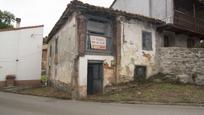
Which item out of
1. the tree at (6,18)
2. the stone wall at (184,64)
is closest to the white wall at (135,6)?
the stone wall at (184,64)

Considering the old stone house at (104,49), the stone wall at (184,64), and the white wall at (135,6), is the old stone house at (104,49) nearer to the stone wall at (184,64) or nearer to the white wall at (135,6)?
the stone wall at (184,64)

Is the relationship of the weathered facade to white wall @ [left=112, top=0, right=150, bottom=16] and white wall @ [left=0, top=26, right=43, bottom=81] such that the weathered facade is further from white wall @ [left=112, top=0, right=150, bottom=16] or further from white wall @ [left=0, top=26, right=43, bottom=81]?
white wall @ [left=0, top=26, right=43, bottom=81]

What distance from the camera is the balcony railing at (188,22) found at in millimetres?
21958

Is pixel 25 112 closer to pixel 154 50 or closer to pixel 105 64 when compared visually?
pixel 105 64

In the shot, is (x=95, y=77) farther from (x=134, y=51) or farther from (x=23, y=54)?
(x=23, y=54)

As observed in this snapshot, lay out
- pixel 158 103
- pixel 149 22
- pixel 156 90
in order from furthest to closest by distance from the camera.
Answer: pixel 149 22 → pixel 156 90 → pixel 158 103

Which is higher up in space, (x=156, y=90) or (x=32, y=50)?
(x=32, y=50)

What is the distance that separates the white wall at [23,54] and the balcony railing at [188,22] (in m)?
14.4

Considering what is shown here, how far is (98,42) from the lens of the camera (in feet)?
57.9

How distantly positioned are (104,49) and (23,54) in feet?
46.0

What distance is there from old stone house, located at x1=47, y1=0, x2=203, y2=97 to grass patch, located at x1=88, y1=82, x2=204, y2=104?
92 cm

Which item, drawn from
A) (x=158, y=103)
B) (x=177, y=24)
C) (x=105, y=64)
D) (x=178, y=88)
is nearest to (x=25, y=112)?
(x=158, y=103)

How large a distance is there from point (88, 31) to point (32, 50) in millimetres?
13122

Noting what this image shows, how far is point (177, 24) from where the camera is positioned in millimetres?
21656
